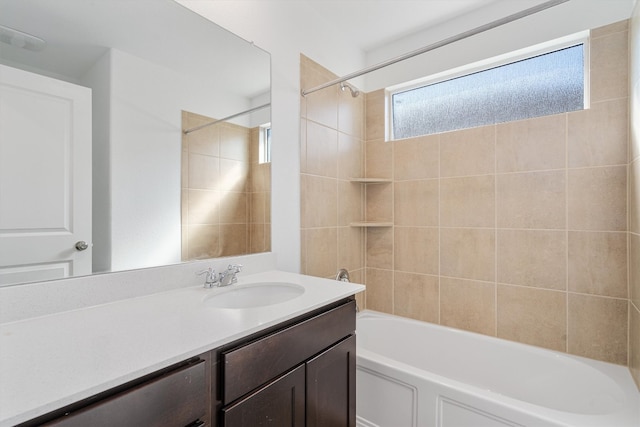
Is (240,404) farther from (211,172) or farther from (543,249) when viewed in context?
(543,249)

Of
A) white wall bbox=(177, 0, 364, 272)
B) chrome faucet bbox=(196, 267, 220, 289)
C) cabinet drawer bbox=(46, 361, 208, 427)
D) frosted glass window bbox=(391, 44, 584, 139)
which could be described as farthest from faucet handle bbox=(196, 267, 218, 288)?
frosted glass window bbox=(391, 44, 584, 139)

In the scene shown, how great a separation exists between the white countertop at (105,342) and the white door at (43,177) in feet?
0.58

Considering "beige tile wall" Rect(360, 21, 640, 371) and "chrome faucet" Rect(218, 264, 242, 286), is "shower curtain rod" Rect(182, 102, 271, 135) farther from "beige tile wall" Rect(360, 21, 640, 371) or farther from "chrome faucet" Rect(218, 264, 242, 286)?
"beige tile wall" Rect(360, 21, 640, 371)

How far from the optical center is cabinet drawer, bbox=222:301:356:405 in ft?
2.56

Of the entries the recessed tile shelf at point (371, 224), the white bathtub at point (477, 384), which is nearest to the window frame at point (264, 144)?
the recessed tile shelf at point (371, 224)

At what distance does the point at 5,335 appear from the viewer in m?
0.75

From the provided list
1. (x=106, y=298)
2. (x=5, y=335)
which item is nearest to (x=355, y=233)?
(x=106, y=298)

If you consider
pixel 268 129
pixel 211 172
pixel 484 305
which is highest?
pixel 268 129

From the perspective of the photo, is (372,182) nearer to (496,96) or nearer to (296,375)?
(496,96)

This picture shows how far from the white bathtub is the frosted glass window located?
1.43 m

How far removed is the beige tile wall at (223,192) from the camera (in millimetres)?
1351

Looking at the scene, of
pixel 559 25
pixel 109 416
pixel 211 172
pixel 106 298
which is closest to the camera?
pixel 109 416

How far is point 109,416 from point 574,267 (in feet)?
6.99

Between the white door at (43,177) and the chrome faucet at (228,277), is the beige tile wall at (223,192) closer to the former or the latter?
the chrome faucet at (228,277)
